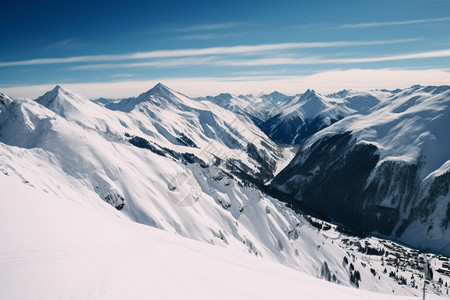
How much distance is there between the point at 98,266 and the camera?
28.8 meters

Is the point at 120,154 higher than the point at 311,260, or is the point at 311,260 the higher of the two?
the point at 120,154

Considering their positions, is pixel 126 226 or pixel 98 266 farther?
pixel 126 226

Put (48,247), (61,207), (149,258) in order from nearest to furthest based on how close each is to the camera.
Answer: (48,247)
(149,258)
(61,207)

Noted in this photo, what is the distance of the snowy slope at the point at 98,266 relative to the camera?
78.8 ft

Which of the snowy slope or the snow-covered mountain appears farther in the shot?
the snow-covered mountain

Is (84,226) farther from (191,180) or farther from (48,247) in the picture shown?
(191,180)

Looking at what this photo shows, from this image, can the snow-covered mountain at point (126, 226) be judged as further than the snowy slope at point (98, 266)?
Yes

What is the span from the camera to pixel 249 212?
196 meters

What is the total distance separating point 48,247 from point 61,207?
1609 cm

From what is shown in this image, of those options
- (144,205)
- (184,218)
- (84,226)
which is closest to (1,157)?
(144,205)

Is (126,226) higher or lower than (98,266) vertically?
lower

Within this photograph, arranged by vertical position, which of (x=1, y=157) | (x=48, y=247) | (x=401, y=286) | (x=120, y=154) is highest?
(x=48, y=247)

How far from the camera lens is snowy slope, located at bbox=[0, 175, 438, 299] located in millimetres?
24031

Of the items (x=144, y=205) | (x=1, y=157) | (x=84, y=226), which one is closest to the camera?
(x=84, y=226)
